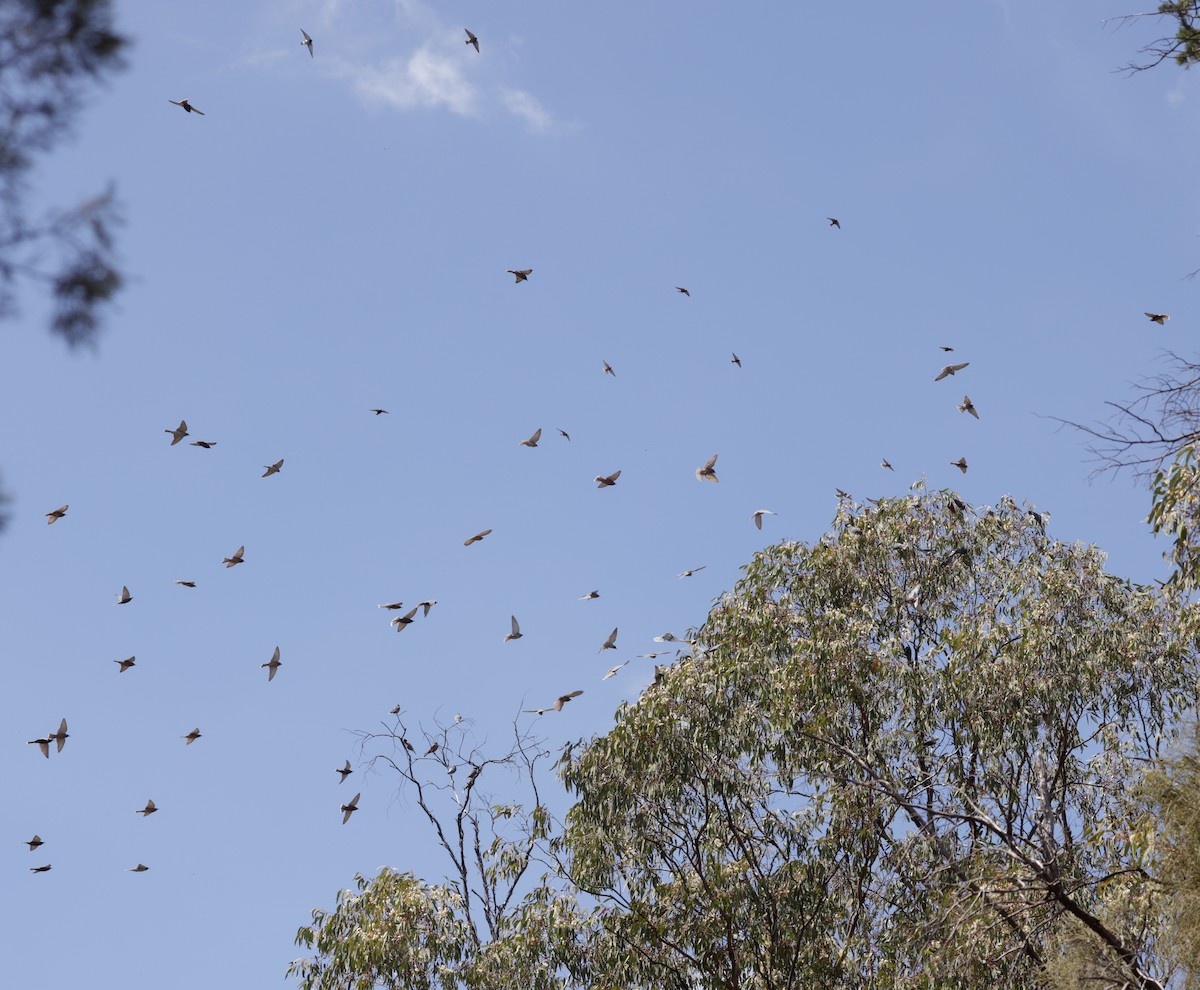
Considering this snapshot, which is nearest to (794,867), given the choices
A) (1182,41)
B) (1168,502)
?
(1168,502)

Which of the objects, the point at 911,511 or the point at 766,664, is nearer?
the point at 766,664

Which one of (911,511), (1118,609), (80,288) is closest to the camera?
(80,288)

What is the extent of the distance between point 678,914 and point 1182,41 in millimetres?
9132

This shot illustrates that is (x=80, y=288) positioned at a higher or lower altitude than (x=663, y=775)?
lower

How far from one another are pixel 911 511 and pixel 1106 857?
471cm

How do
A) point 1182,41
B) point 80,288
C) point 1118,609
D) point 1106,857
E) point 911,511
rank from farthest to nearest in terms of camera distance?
1. point 911,511
2. point 1118,609
3. point 1106,857
4. point 1182,41
5. point 80,288

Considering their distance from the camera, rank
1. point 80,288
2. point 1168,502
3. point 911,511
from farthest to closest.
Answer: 1. point 911,511
2. point 1168,502
3. point 80,288

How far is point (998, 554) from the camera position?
16.4m

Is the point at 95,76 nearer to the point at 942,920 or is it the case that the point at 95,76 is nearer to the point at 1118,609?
the point at 942,920

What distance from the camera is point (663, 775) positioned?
14.2 meters

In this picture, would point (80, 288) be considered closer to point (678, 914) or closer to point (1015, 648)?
point (678, 914)

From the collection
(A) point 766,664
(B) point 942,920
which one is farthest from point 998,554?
(B) point 942,920

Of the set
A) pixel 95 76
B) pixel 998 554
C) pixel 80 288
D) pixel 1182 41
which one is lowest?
pixel 80 288

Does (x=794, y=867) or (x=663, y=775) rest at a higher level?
(x=663, y=775)
